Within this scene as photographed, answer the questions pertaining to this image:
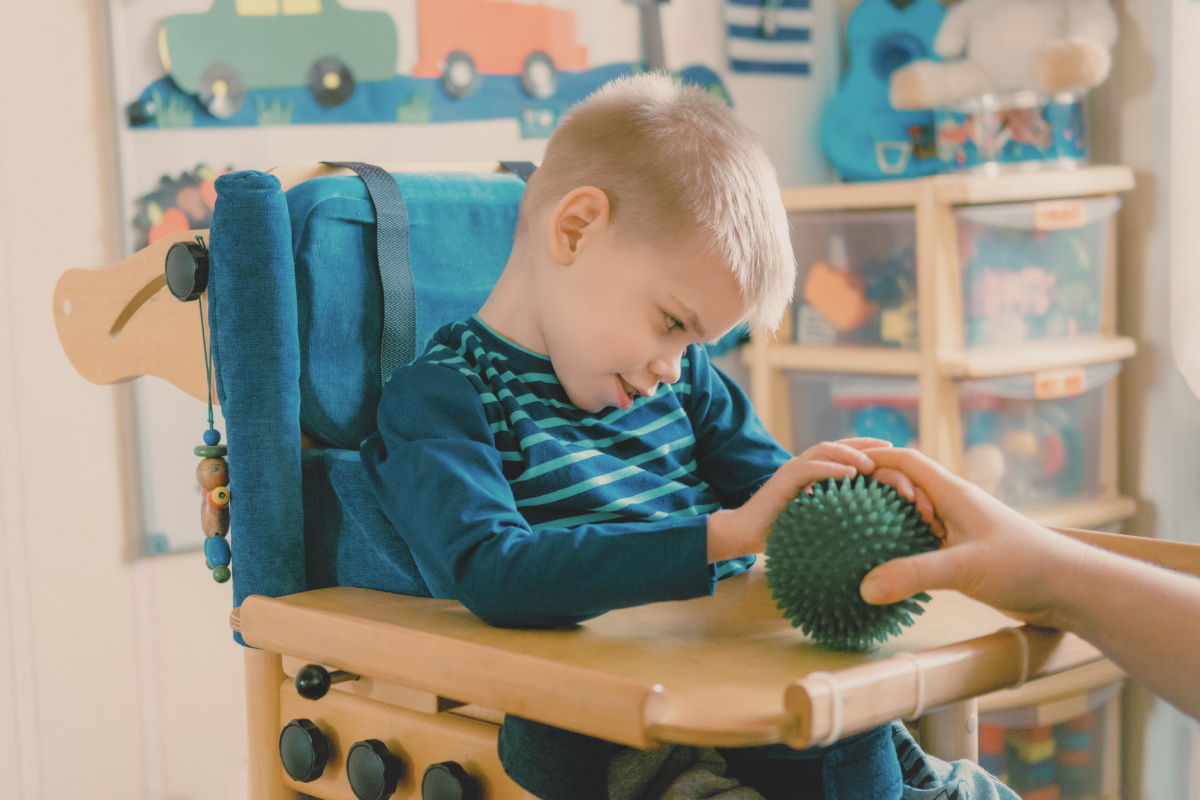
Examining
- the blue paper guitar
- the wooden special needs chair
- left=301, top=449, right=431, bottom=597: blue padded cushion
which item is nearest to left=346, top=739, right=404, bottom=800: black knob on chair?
the wooden special needs chair

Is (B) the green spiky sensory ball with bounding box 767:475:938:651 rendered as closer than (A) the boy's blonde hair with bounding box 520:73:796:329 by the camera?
Yes

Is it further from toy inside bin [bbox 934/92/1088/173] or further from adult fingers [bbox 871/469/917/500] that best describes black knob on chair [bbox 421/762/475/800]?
toy inside bin [bbox 934/92/1088/173]

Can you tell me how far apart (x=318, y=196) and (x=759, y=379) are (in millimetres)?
1174

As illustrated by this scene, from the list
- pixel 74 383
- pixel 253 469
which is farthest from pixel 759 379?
pixel 253 469

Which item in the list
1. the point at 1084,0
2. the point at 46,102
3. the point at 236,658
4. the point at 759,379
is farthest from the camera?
the point at 759,379

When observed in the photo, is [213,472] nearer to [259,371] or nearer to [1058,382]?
[259,371]

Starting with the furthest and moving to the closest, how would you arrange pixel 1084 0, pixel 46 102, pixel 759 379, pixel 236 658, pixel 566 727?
pixel 759 379 < pixel 1084 0 < pixel 236 658 < pixel 46 102 < pixel 566 727

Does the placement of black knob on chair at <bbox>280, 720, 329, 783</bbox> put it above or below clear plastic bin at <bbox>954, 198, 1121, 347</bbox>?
below

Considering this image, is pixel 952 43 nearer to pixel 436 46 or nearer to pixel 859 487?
pixel 436 46

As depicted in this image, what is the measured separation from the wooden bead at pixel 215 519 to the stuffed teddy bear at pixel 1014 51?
1.40m

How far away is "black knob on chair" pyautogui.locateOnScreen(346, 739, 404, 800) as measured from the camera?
0.77 m

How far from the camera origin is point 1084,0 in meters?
1.77

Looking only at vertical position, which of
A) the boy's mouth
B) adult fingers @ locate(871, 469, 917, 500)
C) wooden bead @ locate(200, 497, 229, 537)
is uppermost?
the boy's mouth

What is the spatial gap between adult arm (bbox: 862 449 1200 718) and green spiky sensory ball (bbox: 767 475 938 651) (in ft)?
0.09
